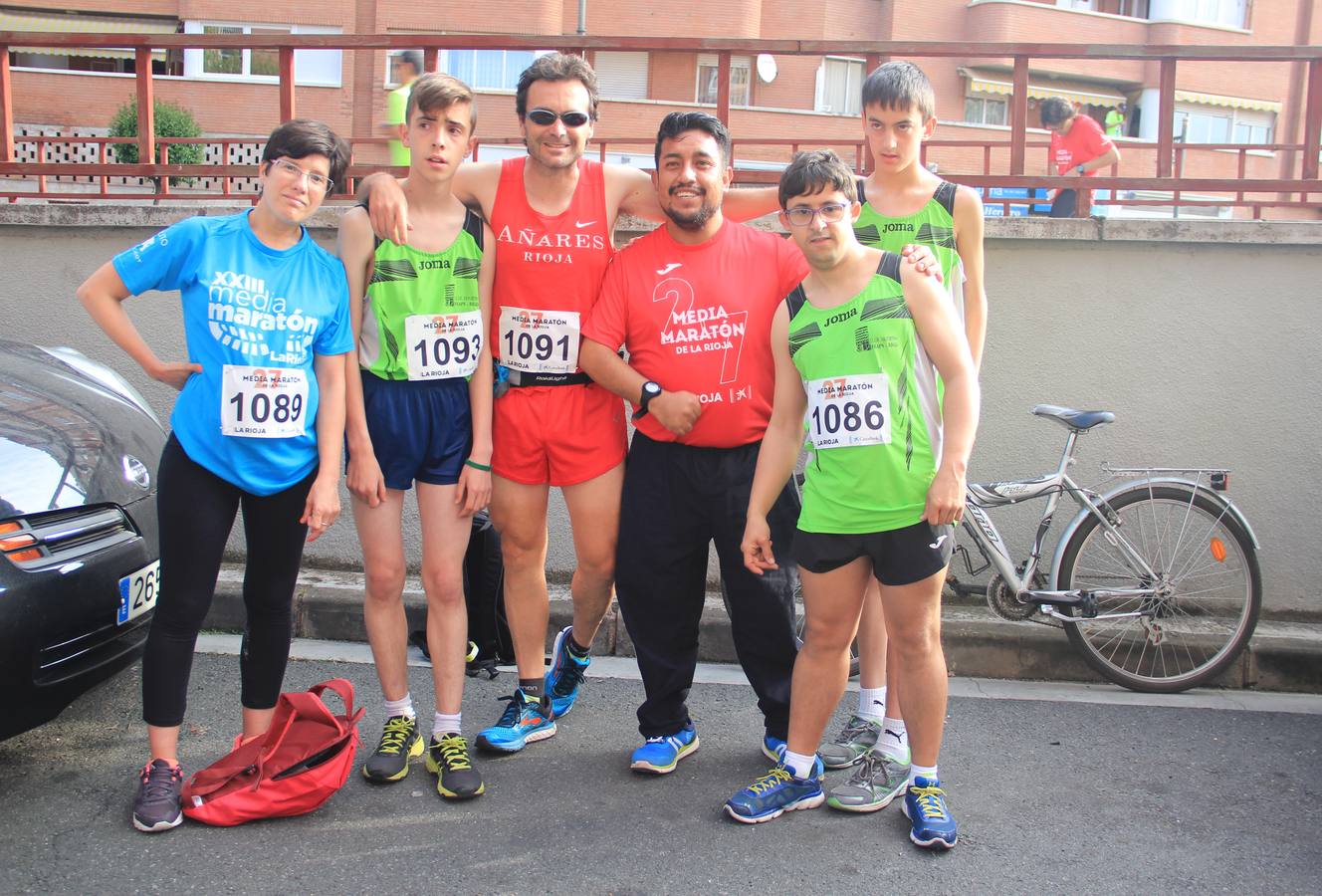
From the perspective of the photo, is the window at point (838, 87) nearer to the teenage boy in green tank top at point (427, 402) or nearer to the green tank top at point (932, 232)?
the green tank top at point (932, 232)

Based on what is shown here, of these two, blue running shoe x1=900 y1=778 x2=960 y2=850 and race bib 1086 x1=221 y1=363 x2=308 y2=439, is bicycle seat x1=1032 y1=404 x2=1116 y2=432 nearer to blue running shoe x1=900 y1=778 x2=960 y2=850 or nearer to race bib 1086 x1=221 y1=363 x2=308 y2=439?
blue running shoe x1=900 y1=778 x2=960 y2=850

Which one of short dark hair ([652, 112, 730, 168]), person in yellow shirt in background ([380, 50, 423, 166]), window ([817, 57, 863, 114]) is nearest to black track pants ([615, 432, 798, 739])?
short dark hair ([652, 112, 730, 168])

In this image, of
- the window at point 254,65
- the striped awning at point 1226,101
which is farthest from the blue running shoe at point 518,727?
the striped awning at point 1226,101

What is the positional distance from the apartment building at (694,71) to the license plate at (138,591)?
16.7 m

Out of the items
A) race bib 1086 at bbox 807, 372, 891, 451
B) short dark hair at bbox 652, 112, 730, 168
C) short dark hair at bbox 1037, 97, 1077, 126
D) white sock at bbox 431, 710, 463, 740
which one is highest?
short dark hair at bbox 1037, 97, 1077, 126

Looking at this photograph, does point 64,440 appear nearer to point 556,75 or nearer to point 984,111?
point 556,75

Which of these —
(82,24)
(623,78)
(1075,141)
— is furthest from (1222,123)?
(82,24)

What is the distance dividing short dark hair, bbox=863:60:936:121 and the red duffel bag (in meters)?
2.46

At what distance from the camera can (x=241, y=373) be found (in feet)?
10.3

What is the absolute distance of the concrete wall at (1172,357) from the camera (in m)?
5.27

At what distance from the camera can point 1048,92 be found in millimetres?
25297

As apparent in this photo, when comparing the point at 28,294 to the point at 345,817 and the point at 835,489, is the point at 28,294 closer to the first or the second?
the point at 345,817

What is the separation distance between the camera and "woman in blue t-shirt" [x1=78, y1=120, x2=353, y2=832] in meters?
3.15

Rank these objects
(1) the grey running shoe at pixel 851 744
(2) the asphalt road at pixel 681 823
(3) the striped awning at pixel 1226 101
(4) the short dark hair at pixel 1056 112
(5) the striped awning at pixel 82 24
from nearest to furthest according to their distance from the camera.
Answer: (2) the asphalt road at pixel 681 823
(1) the grey running shoe at pixel 851 744
(4) the short dark hair at pixel 1056 112
(5) the striped awning at pixel 82 24
(3) the striped awning at pixel 1226 101
